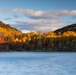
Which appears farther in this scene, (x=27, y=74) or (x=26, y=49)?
(x=26, y=49)

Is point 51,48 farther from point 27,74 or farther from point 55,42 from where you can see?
point 27,74

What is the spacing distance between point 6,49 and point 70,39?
128 feet

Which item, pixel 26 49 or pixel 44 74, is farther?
pixel 26 49

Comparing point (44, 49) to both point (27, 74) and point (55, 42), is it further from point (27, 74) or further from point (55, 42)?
point (27, 74)

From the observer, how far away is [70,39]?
199 meters

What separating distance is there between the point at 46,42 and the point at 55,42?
600cm

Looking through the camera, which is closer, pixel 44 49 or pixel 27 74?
pixel 27 74

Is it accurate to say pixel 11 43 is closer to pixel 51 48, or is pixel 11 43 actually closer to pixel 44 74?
pixel 51 48

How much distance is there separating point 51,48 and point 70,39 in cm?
1414

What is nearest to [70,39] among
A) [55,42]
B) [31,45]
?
[55,42]

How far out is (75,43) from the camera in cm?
18900

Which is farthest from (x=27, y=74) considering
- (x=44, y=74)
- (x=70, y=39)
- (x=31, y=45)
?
(x=70, y=39)

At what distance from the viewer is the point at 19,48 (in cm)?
19038

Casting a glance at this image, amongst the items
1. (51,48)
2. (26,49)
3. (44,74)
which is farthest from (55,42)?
(44,74)
